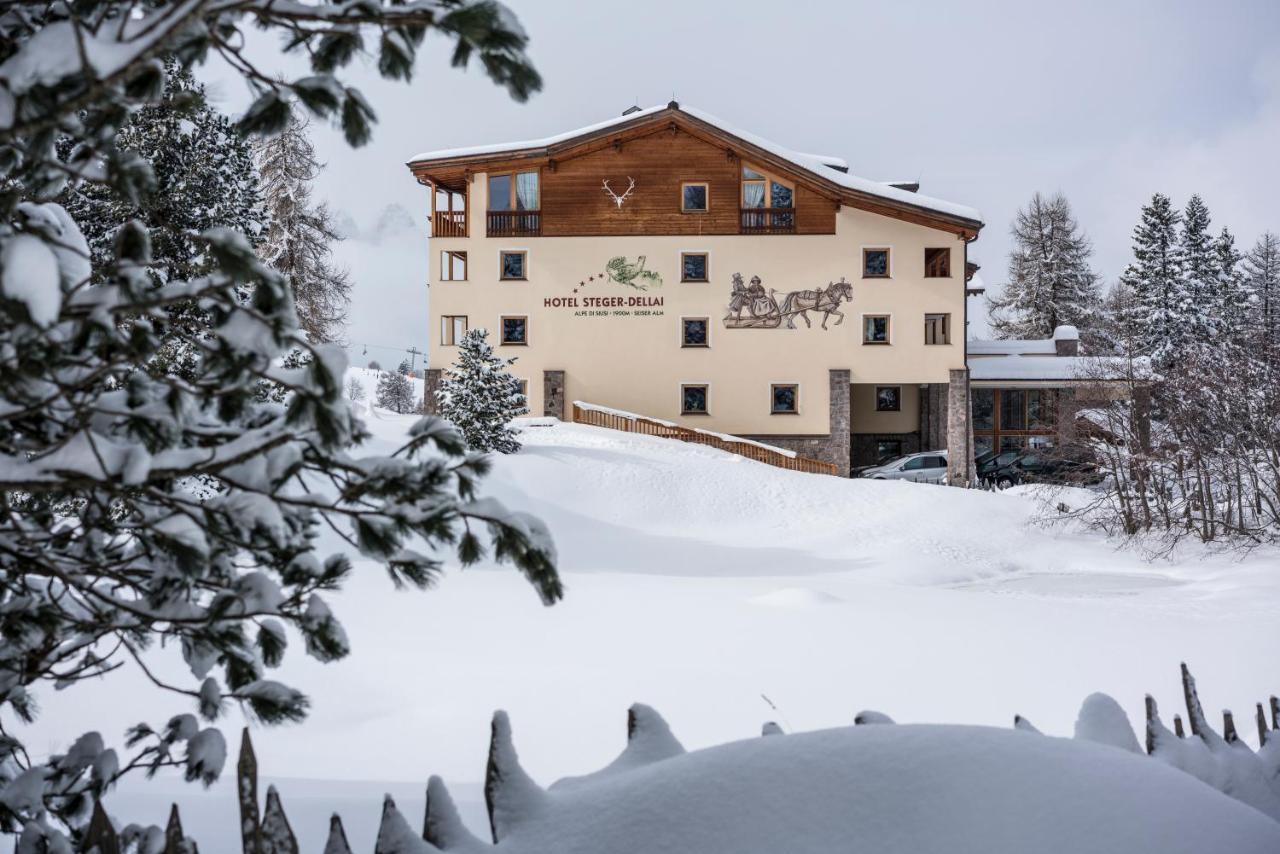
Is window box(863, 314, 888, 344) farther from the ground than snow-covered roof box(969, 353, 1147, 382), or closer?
farther from the ground

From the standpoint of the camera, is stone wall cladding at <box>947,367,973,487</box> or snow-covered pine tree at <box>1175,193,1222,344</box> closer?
stone wall cladding at <box>947,367,973,487</box>

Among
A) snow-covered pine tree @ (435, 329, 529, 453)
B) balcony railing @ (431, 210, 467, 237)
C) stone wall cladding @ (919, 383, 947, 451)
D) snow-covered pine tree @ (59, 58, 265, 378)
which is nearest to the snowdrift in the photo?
snow-covered pine tree @ (59, 58, 265, 378)

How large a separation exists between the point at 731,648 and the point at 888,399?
26.9m

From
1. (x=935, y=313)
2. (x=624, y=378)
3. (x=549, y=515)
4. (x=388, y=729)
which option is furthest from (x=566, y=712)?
(x=935, y=313)

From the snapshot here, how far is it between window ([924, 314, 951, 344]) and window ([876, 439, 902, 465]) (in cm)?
512

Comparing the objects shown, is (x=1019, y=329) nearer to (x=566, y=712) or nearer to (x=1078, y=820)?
(x=566, y=712)

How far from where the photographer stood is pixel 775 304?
101 feet

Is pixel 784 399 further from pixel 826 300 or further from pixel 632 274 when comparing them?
pixel 632 274

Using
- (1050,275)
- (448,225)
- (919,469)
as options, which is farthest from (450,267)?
(1050,275)

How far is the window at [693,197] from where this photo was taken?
30.7 m

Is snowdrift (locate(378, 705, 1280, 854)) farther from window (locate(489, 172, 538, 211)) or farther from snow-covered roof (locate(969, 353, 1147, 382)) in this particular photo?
snow-covered roof (locate(969, 353, 1147, 382))

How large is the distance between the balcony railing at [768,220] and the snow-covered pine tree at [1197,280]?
19.1m

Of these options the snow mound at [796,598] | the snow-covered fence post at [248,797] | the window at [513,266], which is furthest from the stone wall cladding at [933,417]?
the snow-covered fence post at [248,797]

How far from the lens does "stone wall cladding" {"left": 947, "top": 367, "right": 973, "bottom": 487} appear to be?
2998cm
